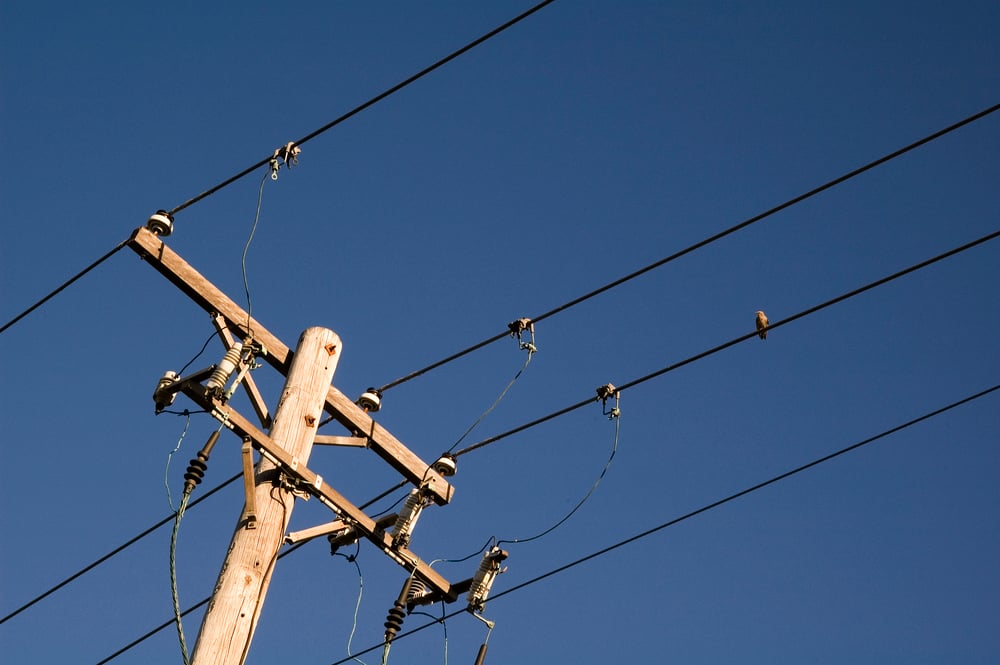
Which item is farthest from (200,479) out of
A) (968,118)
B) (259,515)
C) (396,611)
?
(968,118)

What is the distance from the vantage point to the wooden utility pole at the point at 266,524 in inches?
299

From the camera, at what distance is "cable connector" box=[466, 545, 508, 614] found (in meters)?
9.09

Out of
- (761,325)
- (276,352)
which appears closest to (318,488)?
(276,352)

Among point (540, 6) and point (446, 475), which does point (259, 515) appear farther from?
point (540, 6)

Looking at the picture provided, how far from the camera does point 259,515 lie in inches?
321

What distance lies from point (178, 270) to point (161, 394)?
877mm

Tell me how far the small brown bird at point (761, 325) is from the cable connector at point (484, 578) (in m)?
2.27

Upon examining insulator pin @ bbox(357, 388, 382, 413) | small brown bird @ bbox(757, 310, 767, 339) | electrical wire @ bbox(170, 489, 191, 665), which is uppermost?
small brown bird @ bbox(757, 310, 767, 339)

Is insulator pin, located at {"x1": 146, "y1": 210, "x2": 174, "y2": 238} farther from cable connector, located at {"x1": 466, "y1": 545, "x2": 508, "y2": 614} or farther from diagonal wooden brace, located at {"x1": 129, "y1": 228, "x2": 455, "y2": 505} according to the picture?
cable connector, located at {"x1": 466, "y1": 545, "x2": 508, "y2": 614}

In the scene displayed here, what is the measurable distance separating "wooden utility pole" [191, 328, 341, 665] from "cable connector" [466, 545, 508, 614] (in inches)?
57.5

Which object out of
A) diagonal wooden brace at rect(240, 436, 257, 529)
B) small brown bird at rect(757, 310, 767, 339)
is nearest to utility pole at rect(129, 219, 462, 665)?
diagonal wooden brace at rect(240, 436, 257, 529)

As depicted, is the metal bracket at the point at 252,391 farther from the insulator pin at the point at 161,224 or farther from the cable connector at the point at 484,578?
the cable connector at the point at 484,578

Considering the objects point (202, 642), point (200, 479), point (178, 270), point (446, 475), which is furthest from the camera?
point (446, 475)

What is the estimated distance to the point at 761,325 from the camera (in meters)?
9.45
